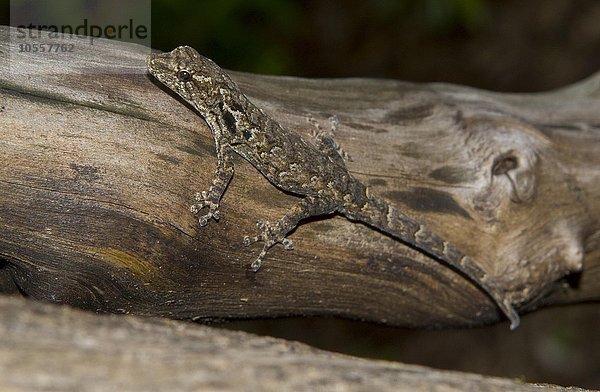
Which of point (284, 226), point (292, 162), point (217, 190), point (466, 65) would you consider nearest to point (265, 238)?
point (284, 226)

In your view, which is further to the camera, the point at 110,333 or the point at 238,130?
the point at 238,130

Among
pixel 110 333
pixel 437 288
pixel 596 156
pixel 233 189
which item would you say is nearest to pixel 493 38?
pixel 596 156

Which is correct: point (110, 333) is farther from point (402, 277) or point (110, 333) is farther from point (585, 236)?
point (585, 236)

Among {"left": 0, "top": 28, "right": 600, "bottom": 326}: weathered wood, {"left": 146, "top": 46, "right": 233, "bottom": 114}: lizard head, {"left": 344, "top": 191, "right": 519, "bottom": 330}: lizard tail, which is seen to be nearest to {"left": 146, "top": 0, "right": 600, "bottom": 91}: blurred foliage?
{"left": 0, "top": 28, "right": 600, "bottom": 326}: weathered wood

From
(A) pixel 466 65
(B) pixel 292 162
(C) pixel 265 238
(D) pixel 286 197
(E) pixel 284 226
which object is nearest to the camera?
(C) pixel 265 238

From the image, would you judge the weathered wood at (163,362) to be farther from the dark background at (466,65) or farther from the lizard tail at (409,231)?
the dark background at (466,65)

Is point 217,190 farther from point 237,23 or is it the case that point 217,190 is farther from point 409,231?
point 237,23
